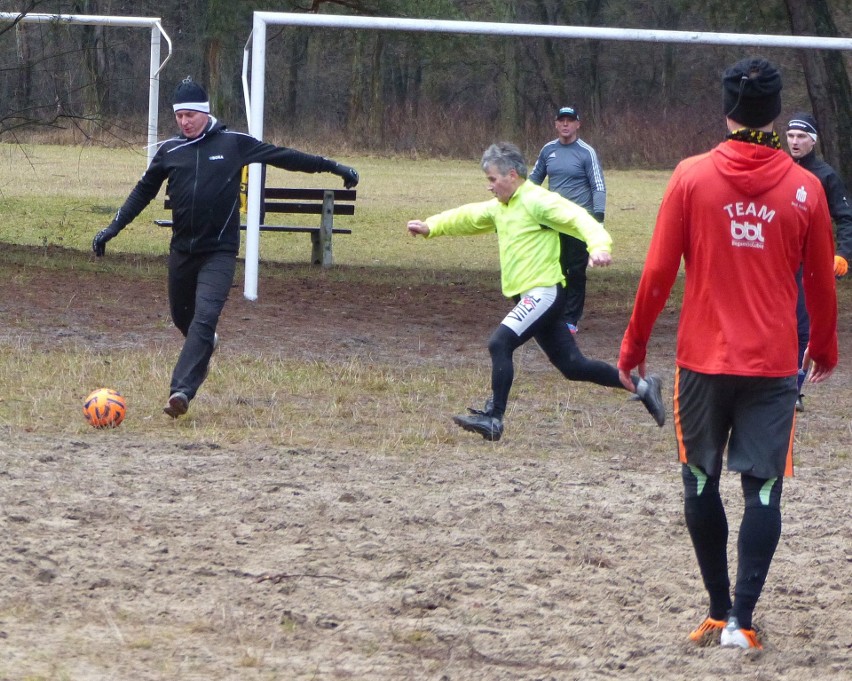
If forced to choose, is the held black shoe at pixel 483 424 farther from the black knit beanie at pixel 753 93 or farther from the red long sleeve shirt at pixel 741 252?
the black knit beanie at pixel 753 93

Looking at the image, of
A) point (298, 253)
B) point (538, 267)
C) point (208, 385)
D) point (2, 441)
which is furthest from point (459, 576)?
point (298, 253)

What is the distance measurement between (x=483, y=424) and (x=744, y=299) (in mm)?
3389

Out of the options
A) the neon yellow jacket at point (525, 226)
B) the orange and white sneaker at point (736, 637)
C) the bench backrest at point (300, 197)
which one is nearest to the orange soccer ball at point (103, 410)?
the neon yellow jacket at point (525, 226)

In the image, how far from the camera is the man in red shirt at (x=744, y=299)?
3.89 m

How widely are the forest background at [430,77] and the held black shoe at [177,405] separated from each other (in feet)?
28.7

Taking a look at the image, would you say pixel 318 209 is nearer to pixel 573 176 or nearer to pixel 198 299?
pixel 573 176

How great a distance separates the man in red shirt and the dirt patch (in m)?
0.55

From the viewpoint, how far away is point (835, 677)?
13.1ft

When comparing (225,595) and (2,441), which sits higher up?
(225,595)

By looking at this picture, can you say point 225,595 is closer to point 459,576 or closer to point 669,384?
point 459,576

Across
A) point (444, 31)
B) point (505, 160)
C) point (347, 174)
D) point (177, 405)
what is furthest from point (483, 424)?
point (444, 31)

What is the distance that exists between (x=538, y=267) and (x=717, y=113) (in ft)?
103

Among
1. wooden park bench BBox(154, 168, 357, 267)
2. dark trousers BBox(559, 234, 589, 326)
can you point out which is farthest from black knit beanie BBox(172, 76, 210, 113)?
wooden park bench BBox(154, 168, 357, 267)

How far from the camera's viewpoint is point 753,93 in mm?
3916
